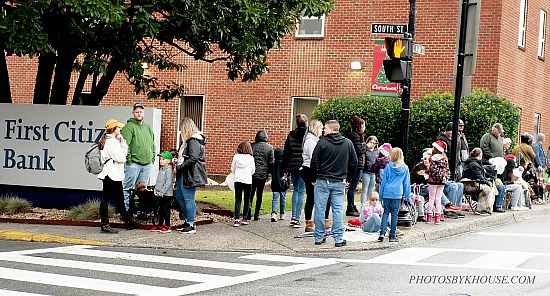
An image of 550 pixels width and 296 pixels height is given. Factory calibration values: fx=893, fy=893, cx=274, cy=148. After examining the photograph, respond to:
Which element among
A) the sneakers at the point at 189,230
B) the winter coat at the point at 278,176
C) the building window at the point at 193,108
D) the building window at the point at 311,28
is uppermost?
the building window at the point at 311,28

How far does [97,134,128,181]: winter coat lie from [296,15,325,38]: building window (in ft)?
41.8

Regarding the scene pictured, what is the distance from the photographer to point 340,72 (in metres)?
25.7

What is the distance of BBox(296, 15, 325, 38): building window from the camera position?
25.8m

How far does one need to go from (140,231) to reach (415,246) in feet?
14.3

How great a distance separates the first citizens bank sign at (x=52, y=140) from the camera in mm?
15945

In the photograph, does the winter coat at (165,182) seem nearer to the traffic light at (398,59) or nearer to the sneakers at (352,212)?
the traffic light at (398,59)

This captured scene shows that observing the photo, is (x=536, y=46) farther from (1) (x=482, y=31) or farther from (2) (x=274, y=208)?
(2) (x=274, y=208)

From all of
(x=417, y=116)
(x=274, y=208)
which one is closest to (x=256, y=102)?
(x=417, y=116)

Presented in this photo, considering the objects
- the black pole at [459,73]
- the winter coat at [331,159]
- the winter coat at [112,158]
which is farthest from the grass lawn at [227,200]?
the winter coat at [331,159]

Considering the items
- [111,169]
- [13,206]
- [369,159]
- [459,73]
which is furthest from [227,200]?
[111,169]

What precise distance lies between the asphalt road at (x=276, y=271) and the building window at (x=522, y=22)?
1335cm

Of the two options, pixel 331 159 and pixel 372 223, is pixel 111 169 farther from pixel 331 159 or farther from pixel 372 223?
pixel 372 223

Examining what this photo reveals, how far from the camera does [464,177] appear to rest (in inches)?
726

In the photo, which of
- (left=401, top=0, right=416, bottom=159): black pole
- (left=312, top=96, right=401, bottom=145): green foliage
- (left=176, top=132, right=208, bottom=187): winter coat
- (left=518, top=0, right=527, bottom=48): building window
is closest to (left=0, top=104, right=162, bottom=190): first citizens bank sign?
(left=176, top=132, right=208, bottom=187): winter coat
